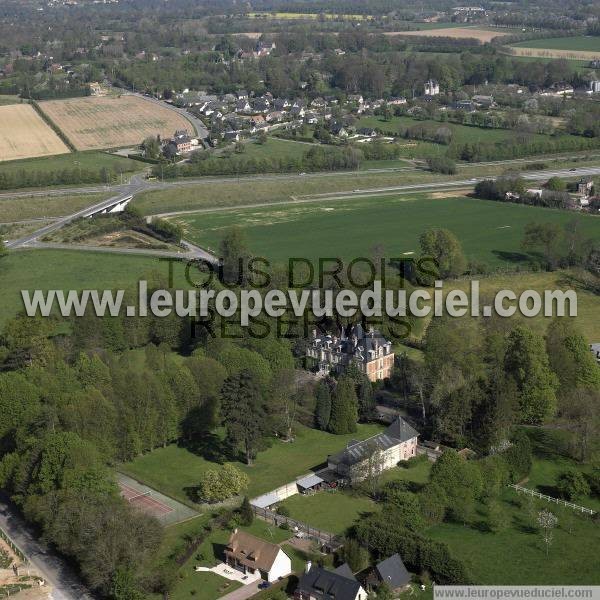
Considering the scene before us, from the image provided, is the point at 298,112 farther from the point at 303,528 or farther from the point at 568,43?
the point at 303,528

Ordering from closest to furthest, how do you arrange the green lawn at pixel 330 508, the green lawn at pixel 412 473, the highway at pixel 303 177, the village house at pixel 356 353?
the green lawn at pixel 330 508, the green lawn at pixel 412 473, the village house at pixel 356 353, the highway at pixel 303 177

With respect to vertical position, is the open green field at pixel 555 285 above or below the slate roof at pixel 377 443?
below

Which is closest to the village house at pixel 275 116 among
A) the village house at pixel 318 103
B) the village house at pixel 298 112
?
the village house at pixel 298 112

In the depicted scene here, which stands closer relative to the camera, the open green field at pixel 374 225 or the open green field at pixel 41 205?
the open green field at pixel 374 225

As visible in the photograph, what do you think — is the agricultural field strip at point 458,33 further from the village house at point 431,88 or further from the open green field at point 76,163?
the open green field at point 76,163

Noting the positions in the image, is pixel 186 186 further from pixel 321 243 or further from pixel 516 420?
pixel 516 420

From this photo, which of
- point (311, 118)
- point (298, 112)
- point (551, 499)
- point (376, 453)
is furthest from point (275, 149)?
point (551, 499)
